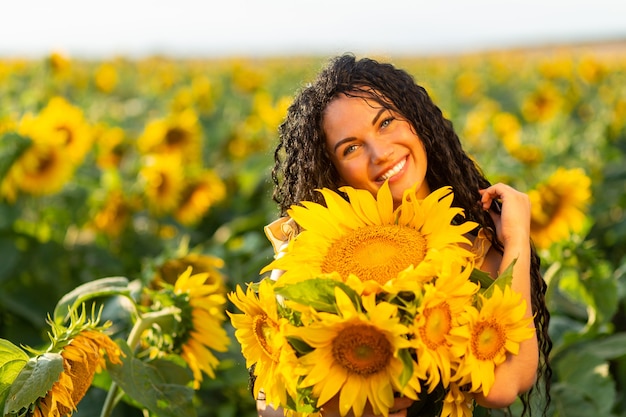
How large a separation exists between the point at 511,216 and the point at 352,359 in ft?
1.36

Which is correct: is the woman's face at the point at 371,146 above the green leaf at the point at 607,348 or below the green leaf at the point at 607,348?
above

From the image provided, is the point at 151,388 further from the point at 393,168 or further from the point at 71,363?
the point at 393,168

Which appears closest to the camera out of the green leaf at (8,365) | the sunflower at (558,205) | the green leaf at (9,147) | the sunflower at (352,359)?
the sunflower at (352,359)

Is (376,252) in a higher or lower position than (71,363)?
higher

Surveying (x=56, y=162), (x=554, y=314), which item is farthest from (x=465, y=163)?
(x=56, y=162)

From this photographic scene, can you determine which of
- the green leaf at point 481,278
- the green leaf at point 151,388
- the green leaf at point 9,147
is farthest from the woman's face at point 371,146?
the green leaf at point 9,147

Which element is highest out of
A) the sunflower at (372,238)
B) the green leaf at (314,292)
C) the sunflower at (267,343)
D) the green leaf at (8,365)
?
the sunflower at (372,238)

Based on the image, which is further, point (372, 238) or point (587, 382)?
point (587, 382)

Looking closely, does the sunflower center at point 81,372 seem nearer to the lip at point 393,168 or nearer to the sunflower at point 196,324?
the sunflower at point 196,324

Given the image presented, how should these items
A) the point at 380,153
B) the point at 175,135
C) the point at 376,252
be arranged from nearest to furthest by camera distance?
the point at 376,252
the point at 380,153
the point at 175,135

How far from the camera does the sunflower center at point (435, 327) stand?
118 cm

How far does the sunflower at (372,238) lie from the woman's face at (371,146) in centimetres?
14

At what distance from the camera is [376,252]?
129cm

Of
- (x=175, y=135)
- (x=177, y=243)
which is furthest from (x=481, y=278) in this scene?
(x=175, y=135)
